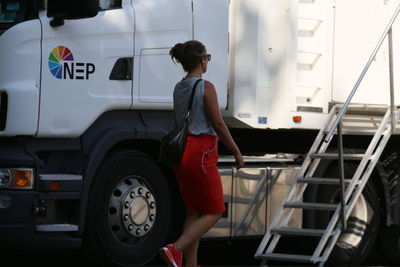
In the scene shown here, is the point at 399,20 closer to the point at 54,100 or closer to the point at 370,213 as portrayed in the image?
the point at 370,213

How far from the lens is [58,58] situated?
26.7ft

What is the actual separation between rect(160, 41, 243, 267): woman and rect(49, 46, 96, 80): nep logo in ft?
2.83

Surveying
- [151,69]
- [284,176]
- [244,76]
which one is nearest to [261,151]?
[284,176]

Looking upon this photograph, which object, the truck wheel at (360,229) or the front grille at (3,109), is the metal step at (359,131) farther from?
the front grille at (3,109)

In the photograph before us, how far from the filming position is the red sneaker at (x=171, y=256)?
7.52 metres

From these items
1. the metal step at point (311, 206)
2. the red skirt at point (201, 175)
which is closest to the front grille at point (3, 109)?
the red skirt at point (201, 175)

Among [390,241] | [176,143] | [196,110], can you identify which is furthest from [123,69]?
[390,241]

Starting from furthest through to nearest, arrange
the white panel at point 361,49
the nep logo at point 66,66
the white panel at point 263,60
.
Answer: the white panel at point 361,49 < the white panel at point 263,60 < the nep logo at point 66,66

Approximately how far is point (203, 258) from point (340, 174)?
6.73 ft

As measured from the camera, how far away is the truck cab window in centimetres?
843

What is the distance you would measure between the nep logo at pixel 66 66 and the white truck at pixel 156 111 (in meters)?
0.01

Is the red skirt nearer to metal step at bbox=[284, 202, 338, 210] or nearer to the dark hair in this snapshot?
the dark hair

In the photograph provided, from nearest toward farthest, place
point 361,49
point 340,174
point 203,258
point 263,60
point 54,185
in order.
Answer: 1. point 54,185
2. point 340,174
3. point 263,60
4. point 361,49
5. point 203,258

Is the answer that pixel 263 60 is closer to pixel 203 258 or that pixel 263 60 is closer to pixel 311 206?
pixel 311 206
